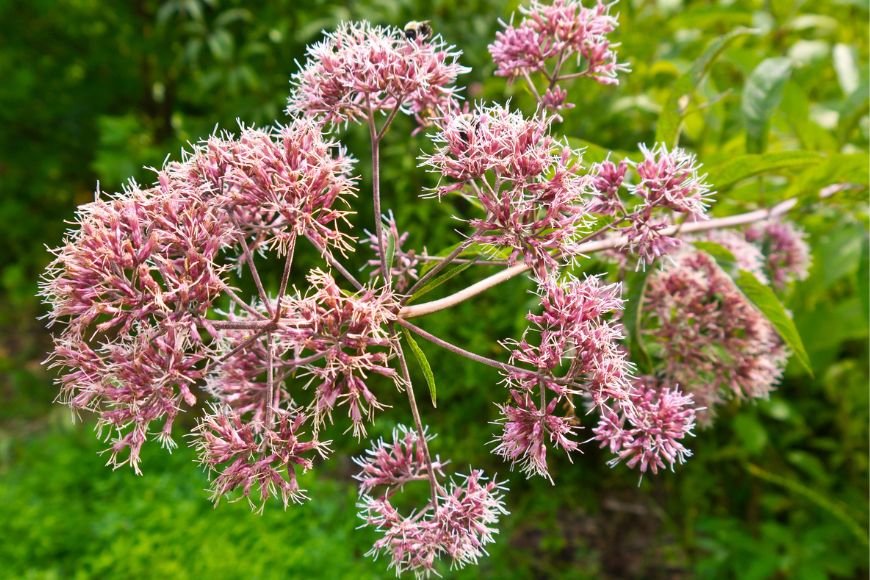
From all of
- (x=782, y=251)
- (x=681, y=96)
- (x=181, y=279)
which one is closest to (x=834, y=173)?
(x=782, y=251)

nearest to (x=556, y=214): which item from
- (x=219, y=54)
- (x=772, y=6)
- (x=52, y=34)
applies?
(x=772, y=6)

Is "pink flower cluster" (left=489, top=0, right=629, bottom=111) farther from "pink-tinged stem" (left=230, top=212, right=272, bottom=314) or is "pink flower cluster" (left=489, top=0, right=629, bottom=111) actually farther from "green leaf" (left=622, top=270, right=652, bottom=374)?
"pink-tinged stem" (left=230, top=212, right=272, bottom=314)

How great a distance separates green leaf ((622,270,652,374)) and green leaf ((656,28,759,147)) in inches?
9.7

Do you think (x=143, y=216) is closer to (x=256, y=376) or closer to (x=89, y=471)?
(x=256, y=376)

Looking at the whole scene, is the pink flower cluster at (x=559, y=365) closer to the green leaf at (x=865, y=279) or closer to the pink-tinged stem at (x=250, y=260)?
the pink-tinged stem at (x=250, y=260)

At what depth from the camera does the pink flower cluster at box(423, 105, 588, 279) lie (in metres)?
0.93

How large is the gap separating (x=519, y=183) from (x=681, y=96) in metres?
0.55

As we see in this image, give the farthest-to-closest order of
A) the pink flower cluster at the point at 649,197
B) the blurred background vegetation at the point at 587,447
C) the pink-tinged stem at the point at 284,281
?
the blurred background vegetation at the point at 587,447 < the pink flower cluster at the point at 649,197 < the pink-tinged stem at the point at 284,281

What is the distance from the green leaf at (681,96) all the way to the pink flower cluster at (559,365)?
470 mm

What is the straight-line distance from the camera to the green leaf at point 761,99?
5.02ft

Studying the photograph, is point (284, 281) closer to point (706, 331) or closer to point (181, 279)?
point (181, 279)

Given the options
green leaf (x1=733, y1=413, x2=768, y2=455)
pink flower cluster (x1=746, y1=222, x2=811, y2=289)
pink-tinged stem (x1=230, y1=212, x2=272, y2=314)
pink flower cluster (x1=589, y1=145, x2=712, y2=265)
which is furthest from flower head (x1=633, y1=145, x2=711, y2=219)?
green leaf (x1=733, y1=413, x2=768, y2=455)

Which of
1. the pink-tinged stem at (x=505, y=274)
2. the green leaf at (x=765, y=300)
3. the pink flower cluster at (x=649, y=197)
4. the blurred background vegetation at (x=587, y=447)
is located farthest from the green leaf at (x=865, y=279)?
the pink flower cluster at (x=649, y=197)

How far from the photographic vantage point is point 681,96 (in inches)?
52.5
